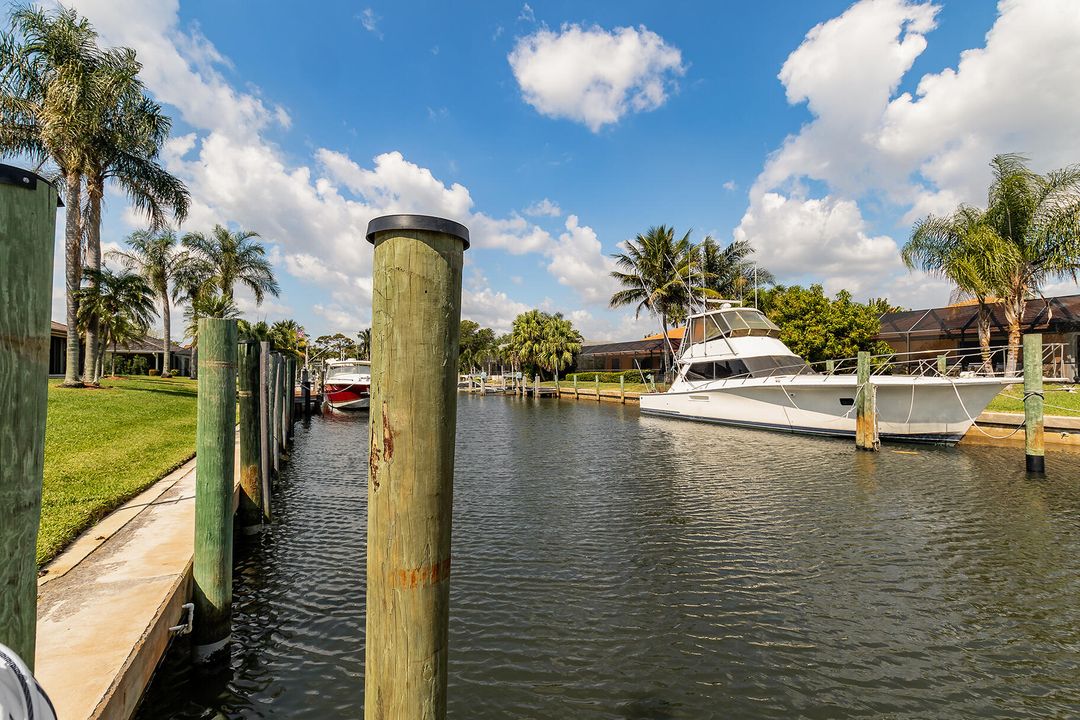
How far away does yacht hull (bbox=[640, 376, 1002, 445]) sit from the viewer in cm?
1609

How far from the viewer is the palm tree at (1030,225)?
2231cm

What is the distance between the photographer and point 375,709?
221 centimetres

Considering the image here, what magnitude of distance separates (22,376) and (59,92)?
22976mm

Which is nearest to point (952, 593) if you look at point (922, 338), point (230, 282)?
point (922, 338)

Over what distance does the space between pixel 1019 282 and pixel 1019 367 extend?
12.4ft

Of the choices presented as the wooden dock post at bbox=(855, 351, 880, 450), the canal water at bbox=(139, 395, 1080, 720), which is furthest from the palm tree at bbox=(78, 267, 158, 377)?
the wooden dock post at bbox=(855, 351, 880, 450)

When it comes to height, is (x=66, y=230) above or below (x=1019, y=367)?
above

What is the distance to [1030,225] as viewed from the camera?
926 inches

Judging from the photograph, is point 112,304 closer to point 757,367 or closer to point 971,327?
point 757,367

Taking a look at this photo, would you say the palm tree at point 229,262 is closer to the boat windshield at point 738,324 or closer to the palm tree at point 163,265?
the palm tree at point 163,265

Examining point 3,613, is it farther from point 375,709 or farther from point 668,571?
point 668,571

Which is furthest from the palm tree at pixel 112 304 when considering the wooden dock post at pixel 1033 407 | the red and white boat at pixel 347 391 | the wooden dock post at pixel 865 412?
the wooden dock post at pixel 1033 407

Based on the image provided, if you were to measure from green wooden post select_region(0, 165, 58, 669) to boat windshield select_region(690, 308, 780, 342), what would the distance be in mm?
23823

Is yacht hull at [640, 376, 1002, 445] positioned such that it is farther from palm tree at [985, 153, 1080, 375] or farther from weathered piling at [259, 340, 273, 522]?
weathered piling at [259, 340, 273, 522]
